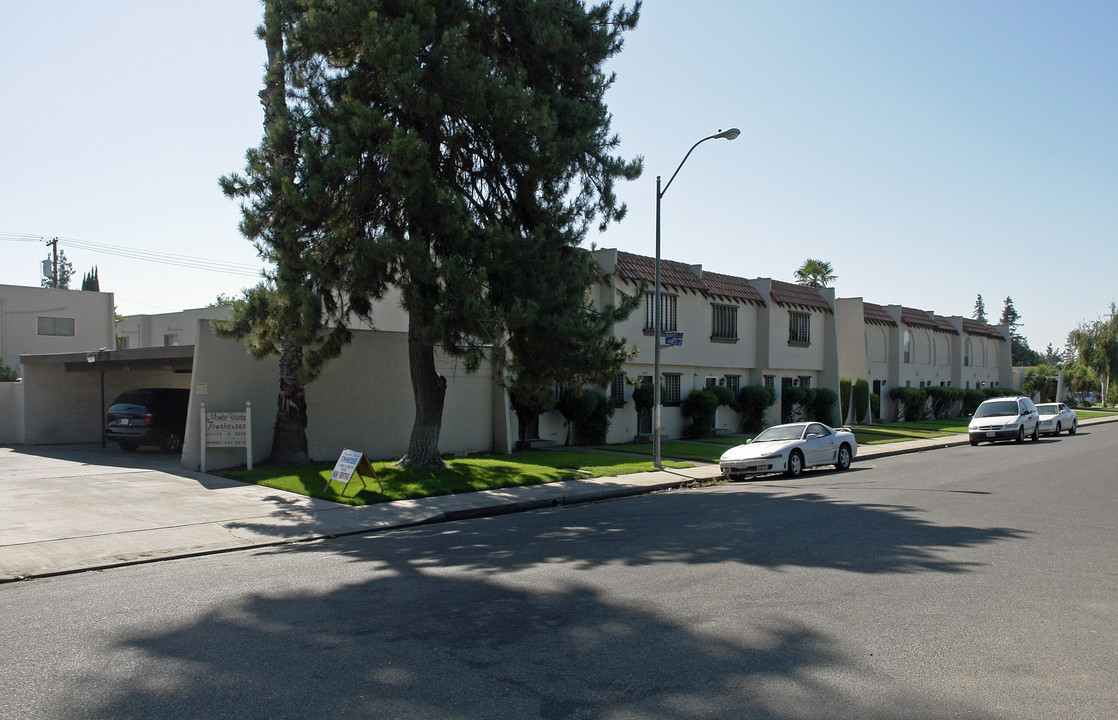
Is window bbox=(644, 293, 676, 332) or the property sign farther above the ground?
window bbox=(644, 293, 676, 332)

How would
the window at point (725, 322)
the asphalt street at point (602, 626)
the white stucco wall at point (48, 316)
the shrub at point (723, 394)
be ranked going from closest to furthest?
the asphalt street at point (602, 626)
the shrub at point (723, 394)
the window at point (725, 322)
the white stucco wall at point (48, 316)

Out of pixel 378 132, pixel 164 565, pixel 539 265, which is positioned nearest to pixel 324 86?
pixel 378 132

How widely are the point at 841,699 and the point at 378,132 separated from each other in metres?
13.3

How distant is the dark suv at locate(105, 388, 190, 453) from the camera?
2188 cm

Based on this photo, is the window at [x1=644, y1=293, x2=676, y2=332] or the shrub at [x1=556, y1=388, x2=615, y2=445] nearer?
the shrub at [x1=556, y1=388, x2=615, y2=445]

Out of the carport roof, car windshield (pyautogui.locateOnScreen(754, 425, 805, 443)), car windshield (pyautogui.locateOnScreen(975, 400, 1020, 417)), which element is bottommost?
car windshield (pyautogui.locateOnScreen(754, 425, 805, 443))

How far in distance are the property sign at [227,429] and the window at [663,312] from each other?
573 inches

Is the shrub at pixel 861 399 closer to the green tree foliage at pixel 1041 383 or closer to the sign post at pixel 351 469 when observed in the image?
the sign post at pixel 351 469

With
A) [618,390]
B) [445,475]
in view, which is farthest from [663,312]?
[445,475]

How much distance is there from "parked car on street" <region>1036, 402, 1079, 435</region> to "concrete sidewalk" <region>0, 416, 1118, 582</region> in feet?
71.5

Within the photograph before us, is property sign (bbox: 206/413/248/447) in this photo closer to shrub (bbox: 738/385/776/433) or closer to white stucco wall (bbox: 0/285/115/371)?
shrub (bbox: 738/385/776/433)

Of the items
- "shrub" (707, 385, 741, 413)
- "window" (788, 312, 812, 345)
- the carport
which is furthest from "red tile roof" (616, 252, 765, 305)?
the carport

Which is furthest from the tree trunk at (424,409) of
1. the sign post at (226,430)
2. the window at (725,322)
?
the window at (725,322)

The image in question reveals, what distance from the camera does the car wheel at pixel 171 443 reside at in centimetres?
2247
